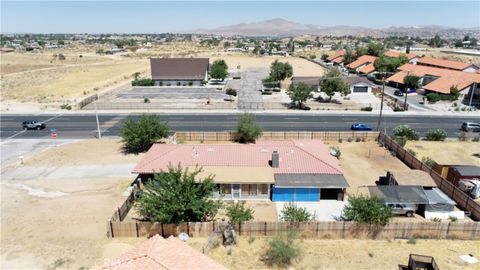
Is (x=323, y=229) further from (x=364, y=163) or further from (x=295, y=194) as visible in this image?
(x=364, y=163)

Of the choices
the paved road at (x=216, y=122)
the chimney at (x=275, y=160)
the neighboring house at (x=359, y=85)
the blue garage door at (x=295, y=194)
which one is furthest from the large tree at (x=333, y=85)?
the blue garage door at (x=295, y=194)

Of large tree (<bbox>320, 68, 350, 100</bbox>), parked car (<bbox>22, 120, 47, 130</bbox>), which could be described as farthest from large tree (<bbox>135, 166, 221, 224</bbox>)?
large tree (<bbox>320, 68, 350, 100</bbox>)

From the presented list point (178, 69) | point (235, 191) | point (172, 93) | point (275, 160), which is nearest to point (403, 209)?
point (275, 160)

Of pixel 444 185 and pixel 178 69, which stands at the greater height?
pixel 178 69

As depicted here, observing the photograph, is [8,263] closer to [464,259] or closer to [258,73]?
[464,259]

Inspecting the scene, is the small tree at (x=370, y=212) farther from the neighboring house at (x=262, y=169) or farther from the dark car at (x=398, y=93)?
the dark car at (x=398, y=93)

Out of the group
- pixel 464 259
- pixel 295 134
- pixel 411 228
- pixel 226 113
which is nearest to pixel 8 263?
pixel 411 228

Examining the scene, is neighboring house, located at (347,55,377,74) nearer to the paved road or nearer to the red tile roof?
the paved road
